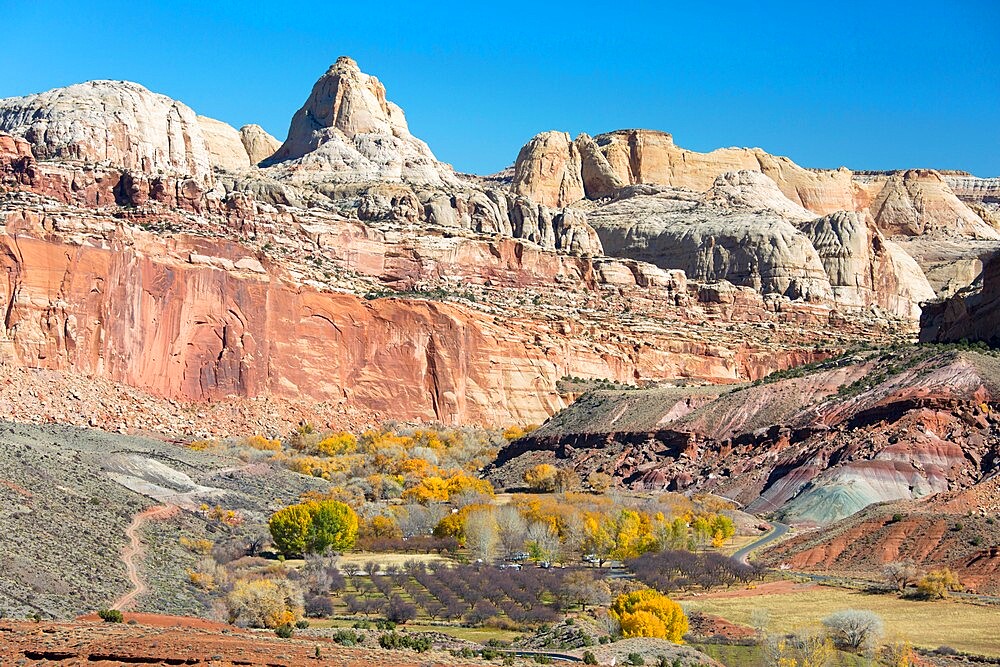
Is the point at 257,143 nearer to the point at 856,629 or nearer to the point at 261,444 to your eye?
the point at 261,444

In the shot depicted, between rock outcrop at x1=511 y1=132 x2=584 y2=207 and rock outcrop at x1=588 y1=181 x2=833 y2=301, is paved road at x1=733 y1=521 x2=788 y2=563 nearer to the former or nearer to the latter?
rock outcrop at x1=588 y1=181 x2=833 y2=301

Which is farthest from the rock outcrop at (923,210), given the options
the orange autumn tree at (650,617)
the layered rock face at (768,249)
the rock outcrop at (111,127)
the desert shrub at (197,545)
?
the orange autumn tree at (650,617)

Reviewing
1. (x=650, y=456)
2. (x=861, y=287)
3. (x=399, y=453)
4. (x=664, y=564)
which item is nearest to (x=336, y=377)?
(x=399, y=453)

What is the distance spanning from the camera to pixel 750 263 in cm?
13400

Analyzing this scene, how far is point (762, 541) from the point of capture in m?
56.8

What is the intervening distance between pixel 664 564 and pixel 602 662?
17298 millimetres

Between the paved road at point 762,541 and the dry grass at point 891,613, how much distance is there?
272 inches

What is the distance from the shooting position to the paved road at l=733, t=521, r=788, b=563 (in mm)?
53000

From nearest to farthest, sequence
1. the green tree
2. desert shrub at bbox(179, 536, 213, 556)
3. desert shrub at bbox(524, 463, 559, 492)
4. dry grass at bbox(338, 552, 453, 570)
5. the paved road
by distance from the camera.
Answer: desert shrub at bbox(179, 536, 213, 556) → dry grass at bbox(338, 552, 453, 570) → the paved road → the green tree → desert shrub at bbox(524, 463, 559, 492)

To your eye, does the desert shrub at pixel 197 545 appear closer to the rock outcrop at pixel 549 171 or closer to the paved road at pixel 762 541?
the paved road at pixel 762 541

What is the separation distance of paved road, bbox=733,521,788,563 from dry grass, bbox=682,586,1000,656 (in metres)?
6.90

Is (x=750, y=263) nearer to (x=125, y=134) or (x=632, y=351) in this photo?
(x=632, y=351)

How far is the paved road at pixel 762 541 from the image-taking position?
174 feet

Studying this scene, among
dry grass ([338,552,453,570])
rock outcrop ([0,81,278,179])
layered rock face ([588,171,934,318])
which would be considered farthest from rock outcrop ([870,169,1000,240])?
dry grass ([338,552,453,570])
